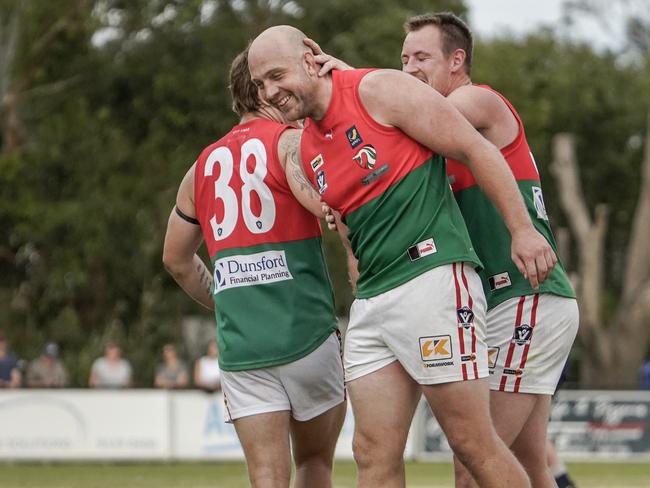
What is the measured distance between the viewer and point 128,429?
64.7ft

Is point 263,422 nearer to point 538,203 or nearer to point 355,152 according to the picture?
point 355,152

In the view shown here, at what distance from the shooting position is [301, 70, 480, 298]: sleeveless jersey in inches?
212

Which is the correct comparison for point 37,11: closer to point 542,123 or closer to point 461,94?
point 542,123

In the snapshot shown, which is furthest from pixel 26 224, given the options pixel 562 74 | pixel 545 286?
pixel 545 286

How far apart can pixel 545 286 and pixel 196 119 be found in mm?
31970

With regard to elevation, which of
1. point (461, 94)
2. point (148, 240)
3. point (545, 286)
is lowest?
point (545, 286)

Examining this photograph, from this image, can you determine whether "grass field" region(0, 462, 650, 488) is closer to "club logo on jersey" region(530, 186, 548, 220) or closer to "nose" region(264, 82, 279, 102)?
"club logo on jersey" region(530, 186, 548, 220)

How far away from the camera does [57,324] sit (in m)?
33.6

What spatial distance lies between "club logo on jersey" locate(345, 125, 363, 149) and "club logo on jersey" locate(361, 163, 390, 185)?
0.44ft

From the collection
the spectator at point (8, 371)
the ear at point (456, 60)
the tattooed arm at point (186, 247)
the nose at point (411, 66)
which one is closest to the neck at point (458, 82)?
the ear at point (456, 60)

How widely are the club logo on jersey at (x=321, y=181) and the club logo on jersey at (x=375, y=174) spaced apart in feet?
0.64

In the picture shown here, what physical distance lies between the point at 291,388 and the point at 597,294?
24.5 metres

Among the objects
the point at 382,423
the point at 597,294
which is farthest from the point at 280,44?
the point at 597,294

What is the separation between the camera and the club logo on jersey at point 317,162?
18.2 ft
